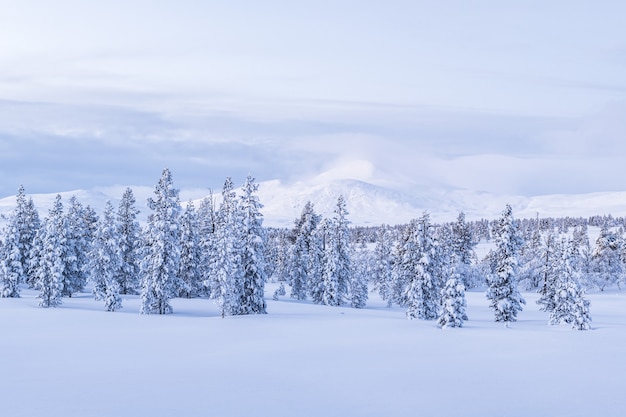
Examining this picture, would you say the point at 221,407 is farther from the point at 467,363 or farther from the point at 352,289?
the point at 352,289

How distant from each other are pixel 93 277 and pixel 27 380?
4188 cm

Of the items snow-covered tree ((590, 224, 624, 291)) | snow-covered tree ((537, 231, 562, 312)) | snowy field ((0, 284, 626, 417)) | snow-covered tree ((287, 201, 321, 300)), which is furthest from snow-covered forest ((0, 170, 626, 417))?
snow-covered tree ((590, 224, 624, 291))

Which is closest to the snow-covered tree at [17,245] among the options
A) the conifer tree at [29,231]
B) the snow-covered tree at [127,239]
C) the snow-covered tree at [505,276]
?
the conifer tree at [29,231]

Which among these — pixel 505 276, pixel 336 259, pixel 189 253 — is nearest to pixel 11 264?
pixel 189 253

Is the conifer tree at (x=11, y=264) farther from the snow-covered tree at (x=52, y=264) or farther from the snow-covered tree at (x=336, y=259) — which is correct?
the snow-covered tree at (x=336, y=259)

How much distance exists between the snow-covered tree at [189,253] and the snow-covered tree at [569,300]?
132 feet

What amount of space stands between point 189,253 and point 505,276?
36251mm

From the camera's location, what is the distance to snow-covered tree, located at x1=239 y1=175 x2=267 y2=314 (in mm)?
53969

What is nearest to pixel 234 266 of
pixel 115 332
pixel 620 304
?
pixel 115 332

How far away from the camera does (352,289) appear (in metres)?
73.5

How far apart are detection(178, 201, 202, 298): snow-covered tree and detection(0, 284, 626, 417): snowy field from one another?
934 inches

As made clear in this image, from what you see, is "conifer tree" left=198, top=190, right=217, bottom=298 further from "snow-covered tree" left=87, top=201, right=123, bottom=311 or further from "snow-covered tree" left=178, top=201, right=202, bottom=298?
"snow-covered tree" left=87, top=201, right=123, bottom=311

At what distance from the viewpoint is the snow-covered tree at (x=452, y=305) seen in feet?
147

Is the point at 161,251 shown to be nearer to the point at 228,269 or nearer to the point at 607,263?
the point at 228,269
